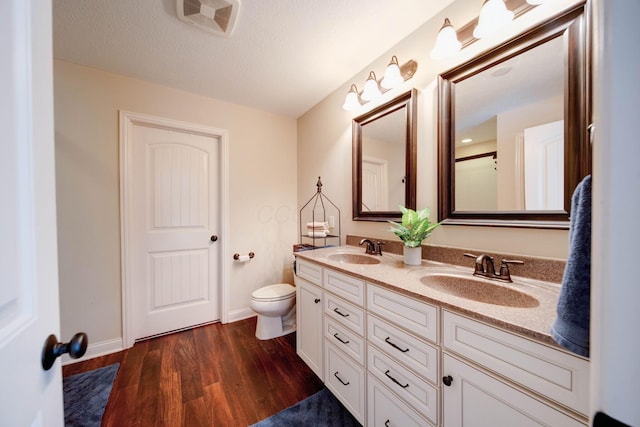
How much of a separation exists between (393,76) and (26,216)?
175cm

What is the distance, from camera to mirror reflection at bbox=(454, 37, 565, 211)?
→ 971mm

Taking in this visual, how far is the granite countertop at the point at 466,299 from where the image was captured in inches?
25.2

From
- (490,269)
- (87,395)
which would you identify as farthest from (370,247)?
(87,395)

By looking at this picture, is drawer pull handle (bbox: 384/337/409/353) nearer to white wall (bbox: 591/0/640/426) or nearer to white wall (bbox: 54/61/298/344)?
white wall (bbox: 591/0/640/426)

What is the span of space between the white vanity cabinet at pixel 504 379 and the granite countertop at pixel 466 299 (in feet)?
0.13

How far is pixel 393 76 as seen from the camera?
150 cm

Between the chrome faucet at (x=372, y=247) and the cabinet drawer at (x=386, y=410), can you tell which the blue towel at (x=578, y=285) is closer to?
the cabinet drawer at (x=386, y=410)

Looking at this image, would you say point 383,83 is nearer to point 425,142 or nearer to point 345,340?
point 425,142

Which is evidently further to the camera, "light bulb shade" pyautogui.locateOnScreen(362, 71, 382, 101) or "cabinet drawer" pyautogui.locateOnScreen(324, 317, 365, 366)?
"light bulb shade" pyautogui.locateOnScreen(362, 71, 382, 101)

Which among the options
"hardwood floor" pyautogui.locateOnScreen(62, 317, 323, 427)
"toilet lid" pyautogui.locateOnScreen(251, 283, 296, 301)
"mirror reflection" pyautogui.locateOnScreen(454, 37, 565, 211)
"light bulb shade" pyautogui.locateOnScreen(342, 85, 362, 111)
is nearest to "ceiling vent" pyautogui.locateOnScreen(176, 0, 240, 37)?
"light bulb shade" pyautogui.locateOnScreen(342, 85, 362, 111)

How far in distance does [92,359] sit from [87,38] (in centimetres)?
233

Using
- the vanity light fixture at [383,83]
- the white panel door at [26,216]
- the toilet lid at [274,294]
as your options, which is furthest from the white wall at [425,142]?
the white panel door at [26,216]

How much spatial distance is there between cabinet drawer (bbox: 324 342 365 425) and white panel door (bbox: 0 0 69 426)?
1105 millimetres

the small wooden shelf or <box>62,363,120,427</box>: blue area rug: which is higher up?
the small wooden shelf
